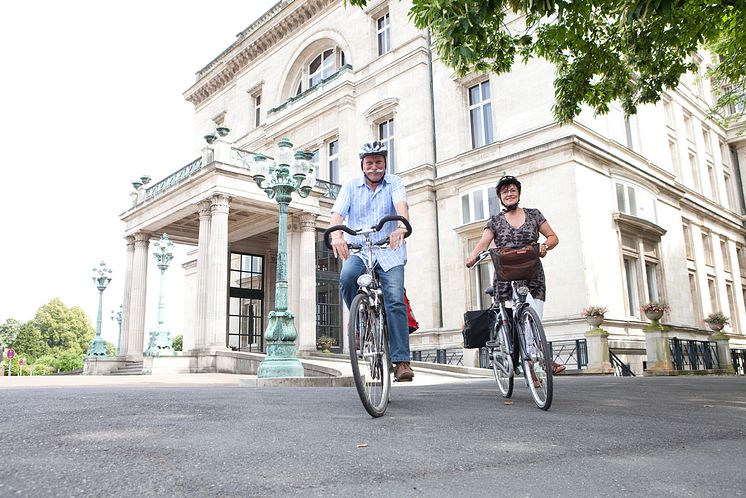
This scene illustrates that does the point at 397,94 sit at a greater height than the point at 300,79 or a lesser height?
lesser

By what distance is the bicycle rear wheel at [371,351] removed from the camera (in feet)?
13.2

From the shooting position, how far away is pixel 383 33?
90.2 ft

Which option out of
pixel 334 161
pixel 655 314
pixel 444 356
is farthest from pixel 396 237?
pixel 334 161

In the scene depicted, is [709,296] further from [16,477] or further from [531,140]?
[16,477]

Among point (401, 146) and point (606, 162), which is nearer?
point (606, 162)

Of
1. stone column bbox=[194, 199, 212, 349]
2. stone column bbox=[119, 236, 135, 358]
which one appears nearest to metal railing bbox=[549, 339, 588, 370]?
stone column bbox=[194, 199, 212, 349]

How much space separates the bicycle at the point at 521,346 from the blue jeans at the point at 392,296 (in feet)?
3.30

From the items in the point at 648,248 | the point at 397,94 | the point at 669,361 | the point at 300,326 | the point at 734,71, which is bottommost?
the point at 669,361

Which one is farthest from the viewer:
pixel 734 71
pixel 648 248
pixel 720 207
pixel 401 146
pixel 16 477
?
pixel 720 207

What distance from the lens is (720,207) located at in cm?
3017

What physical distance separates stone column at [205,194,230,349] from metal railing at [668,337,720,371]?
1469 cm

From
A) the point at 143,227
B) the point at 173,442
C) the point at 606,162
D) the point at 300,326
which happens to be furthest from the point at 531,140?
the point at 173,442

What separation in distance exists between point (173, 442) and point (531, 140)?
2008 centimetres

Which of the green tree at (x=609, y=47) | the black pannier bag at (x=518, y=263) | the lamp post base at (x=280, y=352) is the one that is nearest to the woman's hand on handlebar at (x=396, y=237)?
the black pannier bag at (x=518, y=263)
